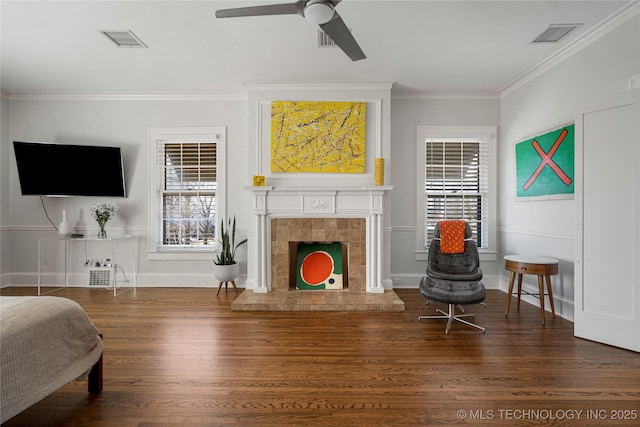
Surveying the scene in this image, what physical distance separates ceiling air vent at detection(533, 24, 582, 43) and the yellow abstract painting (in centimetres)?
197

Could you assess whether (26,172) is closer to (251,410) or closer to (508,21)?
(251,410)

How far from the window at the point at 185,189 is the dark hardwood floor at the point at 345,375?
4.94 feet

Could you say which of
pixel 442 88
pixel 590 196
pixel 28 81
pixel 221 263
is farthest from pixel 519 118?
pixel 28 81

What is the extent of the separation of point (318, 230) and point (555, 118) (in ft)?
9.78

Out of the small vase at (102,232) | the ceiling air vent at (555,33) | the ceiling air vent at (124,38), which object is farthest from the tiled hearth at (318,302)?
the ceiling air vent at (555,33)

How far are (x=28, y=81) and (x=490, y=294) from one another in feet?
22.2

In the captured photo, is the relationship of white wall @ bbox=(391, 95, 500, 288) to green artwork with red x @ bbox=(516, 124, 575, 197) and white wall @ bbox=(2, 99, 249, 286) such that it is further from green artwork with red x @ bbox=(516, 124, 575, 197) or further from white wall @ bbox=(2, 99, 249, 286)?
white wall @ bbox=(2, 99, 249, 286)

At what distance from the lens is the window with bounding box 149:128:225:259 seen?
15.6ft

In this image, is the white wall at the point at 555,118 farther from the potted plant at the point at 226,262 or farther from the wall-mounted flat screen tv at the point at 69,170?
the wall-mounted flat screen tv at the point at 69,170

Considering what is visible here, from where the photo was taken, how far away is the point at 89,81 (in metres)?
4.31

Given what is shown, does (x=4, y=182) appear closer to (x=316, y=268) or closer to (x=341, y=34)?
(x=316, y=268)

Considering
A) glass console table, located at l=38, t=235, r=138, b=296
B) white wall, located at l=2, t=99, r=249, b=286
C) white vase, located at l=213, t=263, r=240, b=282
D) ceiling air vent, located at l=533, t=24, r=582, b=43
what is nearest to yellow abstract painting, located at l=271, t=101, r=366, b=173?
white wall, located at l=2, t=99, r=249, b=286

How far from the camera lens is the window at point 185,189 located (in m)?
4.75

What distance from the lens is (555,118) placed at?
11.8 ft
